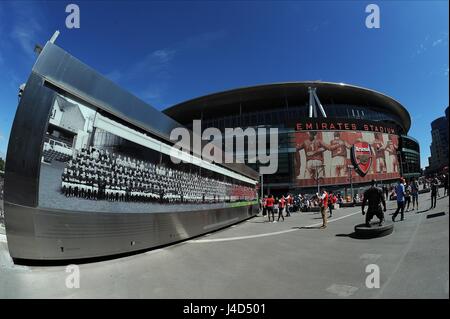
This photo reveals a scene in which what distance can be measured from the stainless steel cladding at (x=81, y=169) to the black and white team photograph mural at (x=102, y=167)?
2 cm

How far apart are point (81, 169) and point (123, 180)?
121cm

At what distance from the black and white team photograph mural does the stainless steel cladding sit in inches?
0.8

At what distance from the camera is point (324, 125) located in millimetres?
57031

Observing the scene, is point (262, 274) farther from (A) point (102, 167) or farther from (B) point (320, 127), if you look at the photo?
(B) point (320, 127)

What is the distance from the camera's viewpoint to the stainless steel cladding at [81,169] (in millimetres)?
5082

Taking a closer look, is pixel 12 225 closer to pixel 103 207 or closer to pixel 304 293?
pixel 103 207

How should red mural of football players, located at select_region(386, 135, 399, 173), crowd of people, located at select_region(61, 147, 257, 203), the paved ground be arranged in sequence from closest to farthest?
the paved ground → crowd of people, located at select_region(61, 147, 257, 203) → red mural of football players, located at select_region(386, 135, 399, 173)

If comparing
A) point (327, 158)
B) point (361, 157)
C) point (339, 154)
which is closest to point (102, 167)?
point (327, 158)

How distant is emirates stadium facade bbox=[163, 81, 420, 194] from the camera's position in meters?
55.3
